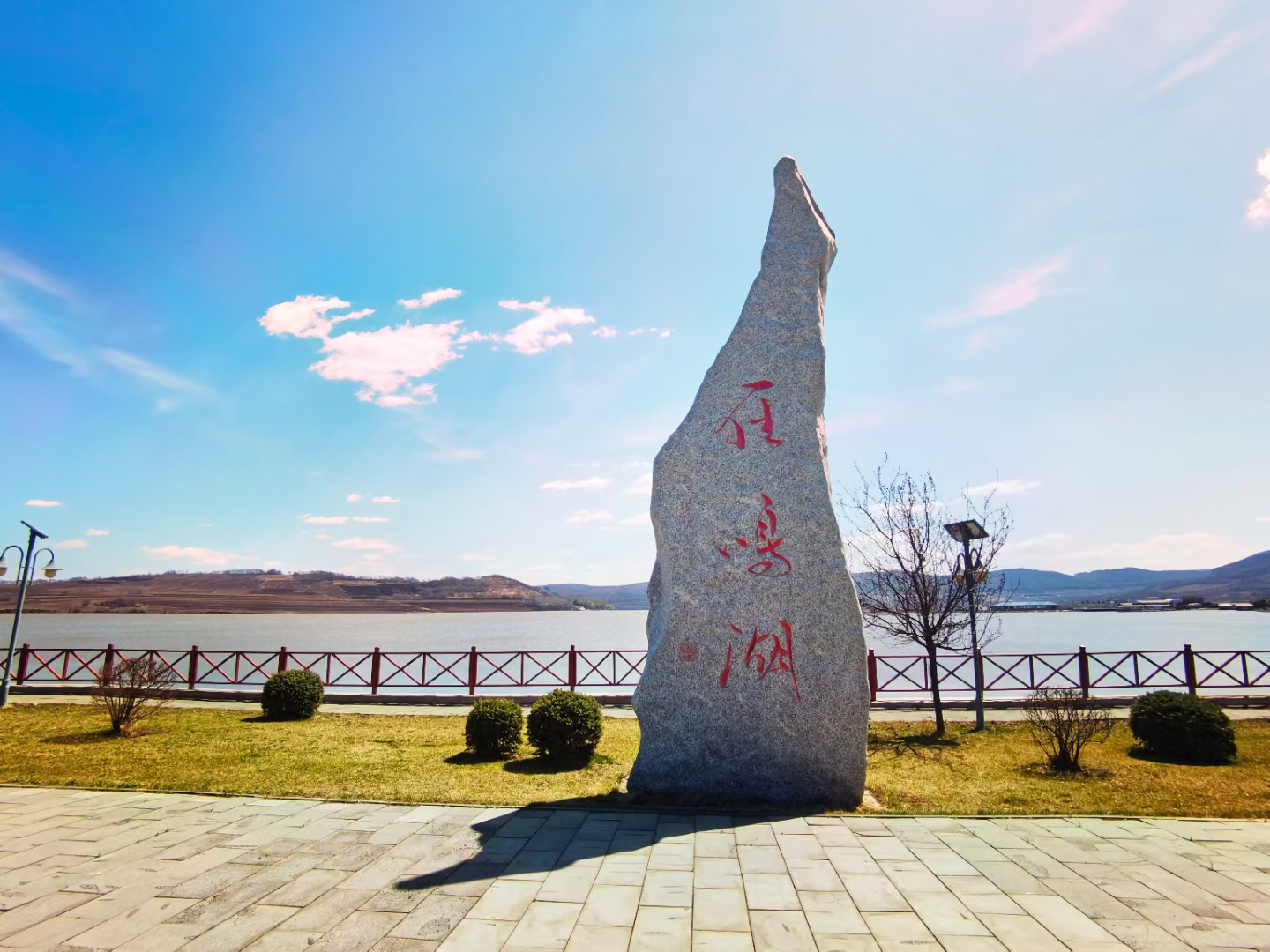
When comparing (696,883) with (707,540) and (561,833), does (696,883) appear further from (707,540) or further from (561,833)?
(707,540)

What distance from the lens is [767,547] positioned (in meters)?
6.49

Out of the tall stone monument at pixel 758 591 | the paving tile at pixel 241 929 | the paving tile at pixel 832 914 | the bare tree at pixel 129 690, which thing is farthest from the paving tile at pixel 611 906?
the bare tree at pixel 129 690

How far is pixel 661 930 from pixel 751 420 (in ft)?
14.4

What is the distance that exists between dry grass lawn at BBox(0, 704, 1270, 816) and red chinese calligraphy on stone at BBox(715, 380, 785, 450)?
11.6 feet

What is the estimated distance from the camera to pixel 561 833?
5281 millimetres

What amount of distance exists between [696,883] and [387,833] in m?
2.46

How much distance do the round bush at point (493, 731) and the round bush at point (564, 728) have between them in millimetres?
400

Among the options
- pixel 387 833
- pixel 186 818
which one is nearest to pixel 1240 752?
pixel 387 833

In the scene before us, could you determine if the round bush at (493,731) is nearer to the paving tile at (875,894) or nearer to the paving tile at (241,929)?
the paving tile at (241,929)

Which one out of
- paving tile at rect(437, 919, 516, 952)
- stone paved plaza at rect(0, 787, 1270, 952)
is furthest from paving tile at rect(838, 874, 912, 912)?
paving tile at rect(437, 919, 516, 952)

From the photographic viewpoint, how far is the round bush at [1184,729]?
801 centimetres

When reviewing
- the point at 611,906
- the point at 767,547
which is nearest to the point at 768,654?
the point at 767,547

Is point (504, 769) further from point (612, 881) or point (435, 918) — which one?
point (435, 918)

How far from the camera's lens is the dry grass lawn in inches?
254
